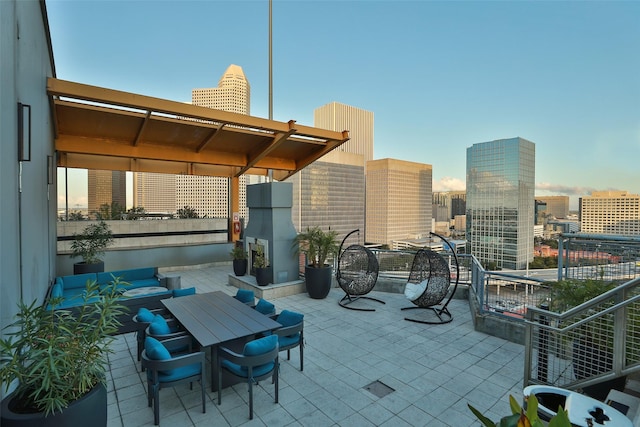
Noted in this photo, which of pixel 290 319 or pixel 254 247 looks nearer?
pixel 290 319

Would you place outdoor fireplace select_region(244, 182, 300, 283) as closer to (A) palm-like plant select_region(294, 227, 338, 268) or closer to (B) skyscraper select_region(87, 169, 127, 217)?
(A) palm-like plant select_region(294, 227, 338, 268)

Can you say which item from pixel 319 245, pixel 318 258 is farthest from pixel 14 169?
pixel 318 258

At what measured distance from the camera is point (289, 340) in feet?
12.6

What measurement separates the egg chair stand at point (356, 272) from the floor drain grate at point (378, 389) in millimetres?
2872

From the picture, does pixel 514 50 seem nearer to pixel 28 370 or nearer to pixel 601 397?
pixel 601 397

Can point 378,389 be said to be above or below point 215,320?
below

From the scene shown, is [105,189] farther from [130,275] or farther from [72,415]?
[72,415]

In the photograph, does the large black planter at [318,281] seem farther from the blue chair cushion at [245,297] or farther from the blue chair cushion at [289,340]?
the blue chair cushion at [289,340]

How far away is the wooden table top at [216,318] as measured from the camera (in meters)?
3.36

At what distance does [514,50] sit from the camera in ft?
36.9

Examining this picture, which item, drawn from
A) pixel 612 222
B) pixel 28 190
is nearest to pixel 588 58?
pixel 612 222

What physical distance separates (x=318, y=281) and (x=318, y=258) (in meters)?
0.57

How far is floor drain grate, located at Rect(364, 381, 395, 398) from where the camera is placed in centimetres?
331

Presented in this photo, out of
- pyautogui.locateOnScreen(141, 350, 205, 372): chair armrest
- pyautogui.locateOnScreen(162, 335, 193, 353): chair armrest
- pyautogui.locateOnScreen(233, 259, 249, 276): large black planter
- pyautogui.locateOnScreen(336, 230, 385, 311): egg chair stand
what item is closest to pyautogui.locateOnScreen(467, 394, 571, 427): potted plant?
pyautogui.locateOnScreen(141, 350, 205, 372): chair armrest
